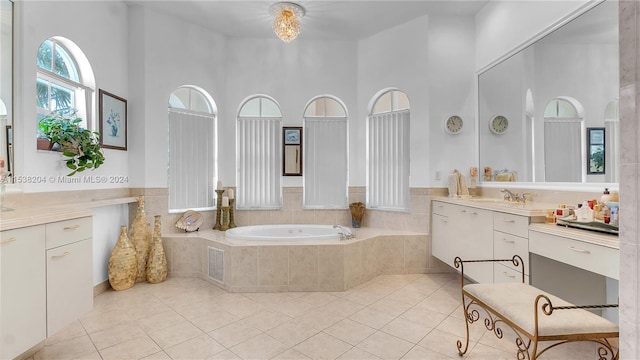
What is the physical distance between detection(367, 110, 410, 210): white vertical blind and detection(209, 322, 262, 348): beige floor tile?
2516 millimetres

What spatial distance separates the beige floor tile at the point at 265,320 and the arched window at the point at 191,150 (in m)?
2.02

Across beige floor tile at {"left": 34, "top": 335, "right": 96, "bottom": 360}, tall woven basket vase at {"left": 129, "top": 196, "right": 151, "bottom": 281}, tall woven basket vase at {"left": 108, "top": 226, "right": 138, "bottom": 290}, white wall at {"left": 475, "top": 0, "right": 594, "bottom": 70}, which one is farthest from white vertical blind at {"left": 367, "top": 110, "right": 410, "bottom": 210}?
beige floor tile at {"left": 34, "top": 335, "right": 96, "bottom": 360}

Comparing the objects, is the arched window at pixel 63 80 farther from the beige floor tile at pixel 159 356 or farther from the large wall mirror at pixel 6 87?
the beige floor tile at pixel 159 356

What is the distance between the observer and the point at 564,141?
2508 mm

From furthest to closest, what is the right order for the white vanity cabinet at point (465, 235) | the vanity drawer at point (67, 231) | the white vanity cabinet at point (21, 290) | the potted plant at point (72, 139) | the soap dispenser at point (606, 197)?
the white vanity cabinet at point (465, 235) < the potted plant at point (72, 139) < the soap dispenser at point (606, 197) < the vanity drawer at point (67, 231) < the white vanity cabinet at point (21, 290)

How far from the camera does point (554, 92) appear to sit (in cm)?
259

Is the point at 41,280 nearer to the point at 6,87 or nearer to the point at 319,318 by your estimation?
the point at 6,87

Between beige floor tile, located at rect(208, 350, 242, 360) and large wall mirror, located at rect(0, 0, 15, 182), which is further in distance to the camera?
large wall mirror, located at rect(0, 0, 15, 182)

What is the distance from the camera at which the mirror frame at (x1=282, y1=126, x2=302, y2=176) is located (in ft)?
14.5

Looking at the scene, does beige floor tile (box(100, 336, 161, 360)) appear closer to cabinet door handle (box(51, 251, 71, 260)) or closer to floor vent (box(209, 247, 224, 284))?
cabinet door handle (box(51, 251, 71, 260))

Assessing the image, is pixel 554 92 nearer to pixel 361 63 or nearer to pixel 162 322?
pixel 361 63

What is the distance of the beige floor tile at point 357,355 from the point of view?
2.00m

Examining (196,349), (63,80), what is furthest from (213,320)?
(63,80)

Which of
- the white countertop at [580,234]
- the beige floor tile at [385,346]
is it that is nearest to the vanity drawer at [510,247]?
the white countertop at [580,234]
